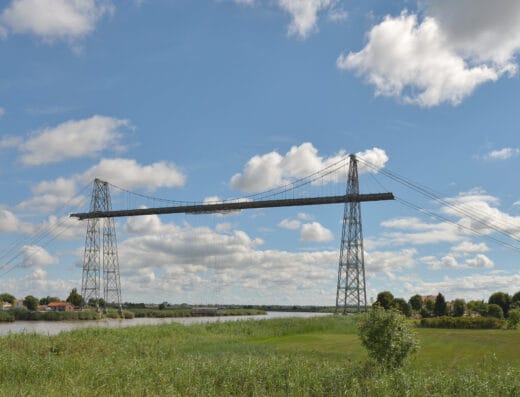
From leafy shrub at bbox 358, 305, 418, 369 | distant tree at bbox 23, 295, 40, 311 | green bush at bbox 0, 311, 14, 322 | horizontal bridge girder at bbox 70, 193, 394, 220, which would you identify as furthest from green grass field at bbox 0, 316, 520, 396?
distant tree at bbox 23, 295, 40, 311

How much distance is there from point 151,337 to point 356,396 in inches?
741

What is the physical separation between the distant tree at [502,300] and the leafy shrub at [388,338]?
68673 millimetres

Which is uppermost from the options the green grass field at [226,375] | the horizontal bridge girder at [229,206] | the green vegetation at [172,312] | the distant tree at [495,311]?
the horizontal bridge girder at [229,206]

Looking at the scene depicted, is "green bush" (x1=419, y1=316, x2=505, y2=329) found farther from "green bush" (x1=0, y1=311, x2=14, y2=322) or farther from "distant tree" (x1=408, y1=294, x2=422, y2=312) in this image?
"green bush" (x1=0, y1=311, x2=14, y2=322)

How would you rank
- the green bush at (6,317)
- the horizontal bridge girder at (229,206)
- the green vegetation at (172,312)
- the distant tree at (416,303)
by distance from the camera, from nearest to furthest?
the horizontal bridge girder at (229,206)
the green bush at (6,317)
the green vegetation at (172,312)
the distant tree at (416,303)

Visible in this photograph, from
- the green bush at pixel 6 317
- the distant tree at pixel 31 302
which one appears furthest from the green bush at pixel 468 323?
the distant tree at pixel 31 302

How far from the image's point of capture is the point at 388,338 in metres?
15.9

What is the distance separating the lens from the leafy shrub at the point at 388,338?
1591 cm

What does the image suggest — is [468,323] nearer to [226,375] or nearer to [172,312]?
[226,375]

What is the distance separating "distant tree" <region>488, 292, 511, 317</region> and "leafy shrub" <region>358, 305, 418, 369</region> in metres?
68.7

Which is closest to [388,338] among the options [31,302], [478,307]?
[478,307]

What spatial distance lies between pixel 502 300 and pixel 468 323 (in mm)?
40802

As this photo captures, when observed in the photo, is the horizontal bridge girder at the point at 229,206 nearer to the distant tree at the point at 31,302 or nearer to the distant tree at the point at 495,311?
the distant tree at the point at 495,311

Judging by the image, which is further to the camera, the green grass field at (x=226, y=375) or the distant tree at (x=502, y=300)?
the distant tree at (x=502, y=300)
